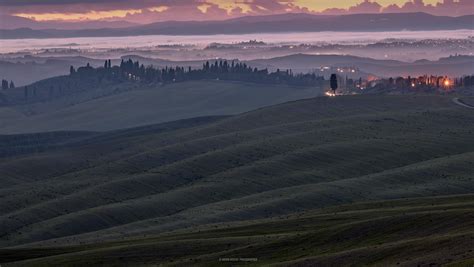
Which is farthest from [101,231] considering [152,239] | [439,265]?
[439,265]

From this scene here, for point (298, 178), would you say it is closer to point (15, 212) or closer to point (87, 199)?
point (87, 199)

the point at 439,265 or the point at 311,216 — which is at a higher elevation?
the point at 439,265

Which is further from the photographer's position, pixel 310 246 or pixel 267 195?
pixel 267 195

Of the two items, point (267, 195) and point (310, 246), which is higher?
point (310, 246)

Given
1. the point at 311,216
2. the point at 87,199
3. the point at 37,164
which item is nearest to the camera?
the point at 311,216

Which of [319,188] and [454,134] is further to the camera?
[454,134]

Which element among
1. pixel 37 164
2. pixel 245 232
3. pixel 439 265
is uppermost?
pixel 439 265

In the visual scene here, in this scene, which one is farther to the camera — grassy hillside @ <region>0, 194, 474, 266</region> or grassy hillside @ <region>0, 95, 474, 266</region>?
grassy hillside @ <region>0, 95, 474, 266</region>

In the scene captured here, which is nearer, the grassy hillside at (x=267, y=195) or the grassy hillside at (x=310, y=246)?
the grassy hillside at (x=310, y=246)
